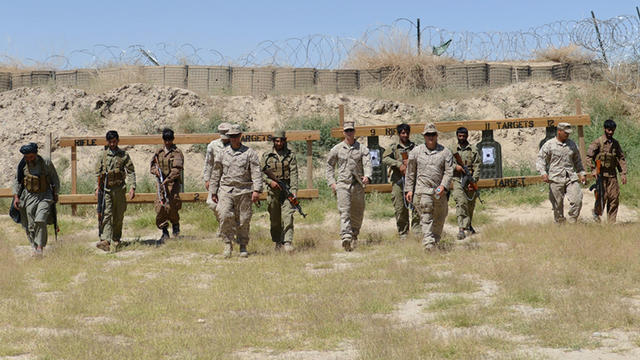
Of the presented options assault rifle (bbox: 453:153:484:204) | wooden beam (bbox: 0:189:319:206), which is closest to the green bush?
wooden beam (bbox: 0:189:319:206)

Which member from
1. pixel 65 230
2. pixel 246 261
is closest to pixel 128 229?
pixel 65 230

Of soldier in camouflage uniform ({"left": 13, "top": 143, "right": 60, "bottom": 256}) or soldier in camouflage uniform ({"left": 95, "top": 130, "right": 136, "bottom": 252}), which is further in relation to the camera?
soldier in camouflage uniform ({"left": 95, "top": 130, "right": 136, "bottom": 252})

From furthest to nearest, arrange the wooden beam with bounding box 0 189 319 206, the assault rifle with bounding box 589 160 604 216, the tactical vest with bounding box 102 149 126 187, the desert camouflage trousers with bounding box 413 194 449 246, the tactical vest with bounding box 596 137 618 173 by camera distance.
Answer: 1. the wooden beam with bounding box 0 189 319 206
2. the assault rifle with bounding box 589 160 604 216
3. the tactical vest with bounding box 596 137 618 173
4. the tactical vest with bounding box 102 149 126 187
5. the desert camouflage trousers with bounding box 413 194 449 246

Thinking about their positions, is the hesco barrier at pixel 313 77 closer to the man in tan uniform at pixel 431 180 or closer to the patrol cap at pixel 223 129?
the patrol cap at pixel 223 129

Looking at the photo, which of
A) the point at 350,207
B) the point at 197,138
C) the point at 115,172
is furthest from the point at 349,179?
the point at 197,138

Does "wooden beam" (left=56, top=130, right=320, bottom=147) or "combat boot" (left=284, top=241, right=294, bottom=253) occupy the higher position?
"wooden beam" (left=56, top=130, right=320, bottom=147)

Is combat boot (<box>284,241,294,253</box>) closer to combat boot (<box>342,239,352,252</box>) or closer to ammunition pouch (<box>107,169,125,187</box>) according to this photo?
combat boot (<box>342,239,352,252</box>)

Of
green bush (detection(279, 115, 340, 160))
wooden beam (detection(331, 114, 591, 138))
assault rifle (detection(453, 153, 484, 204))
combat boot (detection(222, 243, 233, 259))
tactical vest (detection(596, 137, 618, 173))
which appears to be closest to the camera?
combat boot (detection(222, 243, 233, 259))

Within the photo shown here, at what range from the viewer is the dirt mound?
74.1ft

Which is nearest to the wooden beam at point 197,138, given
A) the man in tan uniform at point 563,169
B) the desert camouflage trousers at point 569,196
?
the man in tan uniform at point 563,169

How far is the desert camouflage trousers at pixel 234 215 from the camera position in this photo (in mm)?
11289

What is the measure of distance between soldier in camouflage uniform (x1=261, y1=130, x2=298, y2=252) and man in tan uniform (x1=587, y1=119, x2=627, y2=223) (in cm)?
477

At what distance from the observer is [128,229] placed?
48.9 feet

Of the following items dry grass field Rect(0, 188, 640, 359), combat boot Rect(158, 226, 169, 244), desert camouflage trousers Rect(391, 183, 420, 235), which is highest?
desert camouflage trousers Rect(391, 183, 420, 235)
